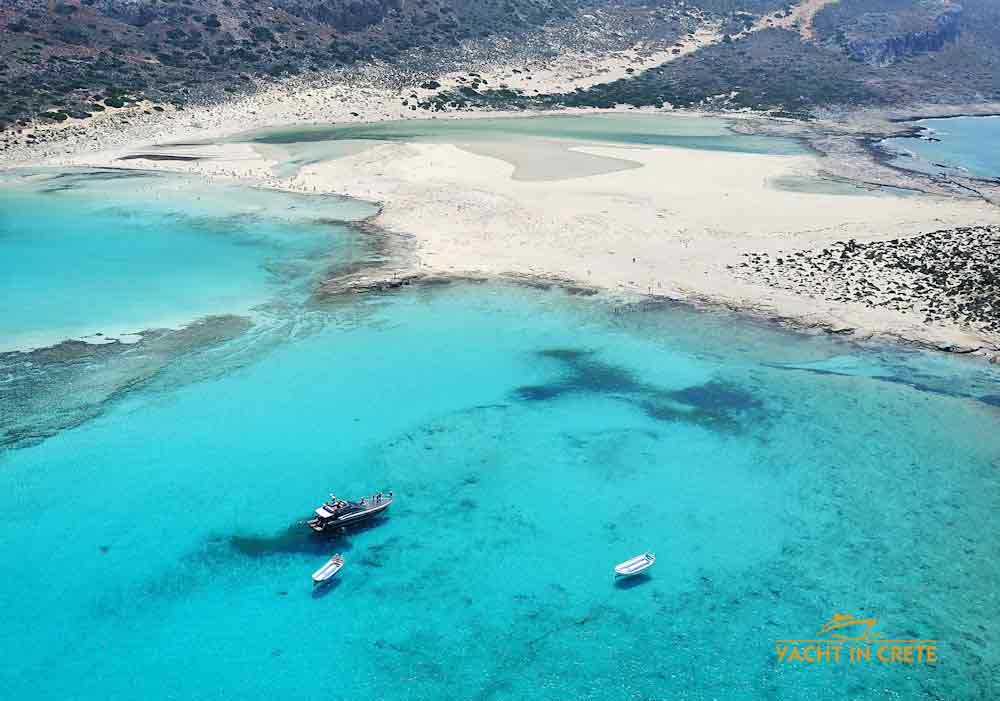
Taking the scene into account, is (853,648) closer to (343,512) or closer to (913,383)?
(343,512)

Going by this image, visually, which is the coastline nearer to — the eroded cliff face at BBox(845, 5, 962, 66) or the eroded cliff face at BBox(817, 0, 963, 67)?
the eroded cliff face at BBox(845, 5, 962, 66)

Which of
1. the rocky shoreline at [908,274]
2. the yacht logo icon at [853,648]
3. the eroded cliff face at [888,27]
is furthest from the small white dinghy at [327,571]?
the eroded cliff face at [888,27]

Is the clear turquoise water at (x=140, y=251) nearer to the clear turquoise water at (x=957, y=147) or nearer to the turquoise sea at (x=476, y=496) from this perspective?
the turquoise sea at (x=476, y=496)

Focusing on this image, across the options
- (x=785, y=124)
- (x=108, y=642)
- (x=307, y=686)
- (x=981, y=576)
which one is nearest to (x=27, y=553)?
(x=108, y=642)

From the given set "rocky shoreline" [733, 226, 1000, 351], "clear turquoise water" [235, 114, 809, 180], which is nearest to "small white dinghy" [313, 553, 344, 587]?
"rocky shoreline" [733, 226, 1000, 351]

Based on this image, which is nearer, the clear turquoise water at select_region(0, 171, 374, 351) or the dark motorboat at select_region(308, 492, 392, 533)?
the dark motorboat at select_region(308, 492, 392, 533)

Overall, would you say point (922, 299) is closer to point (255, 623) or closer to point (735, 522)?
point (735, 522)
